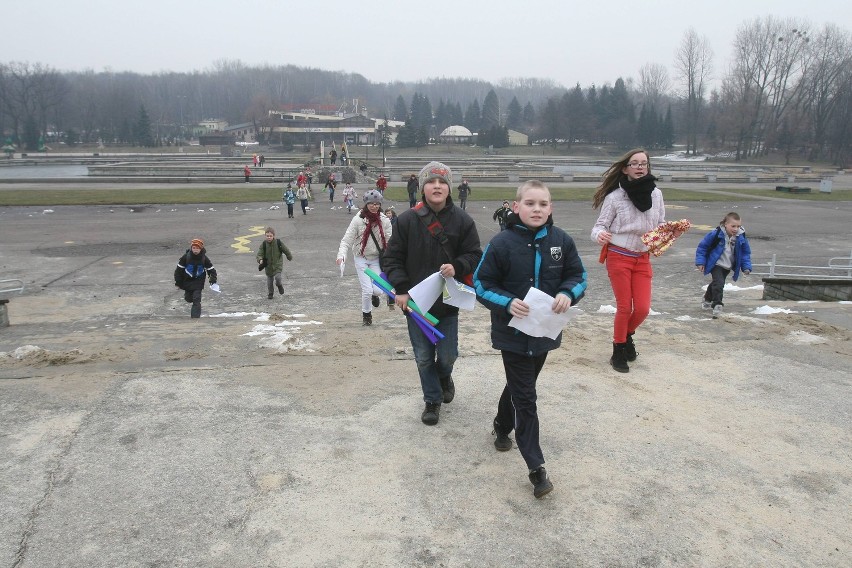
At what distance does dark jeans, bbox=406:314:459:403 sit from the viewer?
4512 mm

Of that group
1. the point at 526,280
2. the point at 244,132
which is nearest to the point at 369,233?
the point at 526,280

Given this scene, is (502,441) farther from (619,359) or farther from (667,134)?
(667,134)

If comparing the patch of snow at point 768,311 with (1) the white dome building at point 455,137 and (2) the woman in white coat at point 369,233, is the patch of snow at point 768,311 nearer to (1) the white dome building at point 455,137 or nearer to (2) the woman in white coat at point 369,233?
(2) the woman in white coat at point 369,233

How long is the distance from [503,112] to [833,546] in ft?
677

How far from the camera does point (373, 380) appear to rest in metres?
5.35

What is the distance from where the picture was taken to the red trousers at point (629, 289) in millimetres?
5562

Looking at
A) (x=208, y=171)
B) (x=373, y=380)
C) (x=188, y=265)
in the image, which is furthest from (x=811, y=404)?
(x=208, y=171)

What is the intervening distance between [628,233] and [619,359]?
3.88 ft

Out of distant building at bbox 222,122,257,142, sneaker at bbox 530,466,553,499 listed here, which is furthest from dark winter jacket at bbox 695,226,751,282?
distant building at bbox 222,122,257,142

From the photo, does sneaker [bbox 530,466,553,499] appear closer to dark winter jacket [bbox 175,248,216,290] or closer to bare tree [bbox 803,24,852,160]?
dark winter jacket [bbox 175,248,216,290]

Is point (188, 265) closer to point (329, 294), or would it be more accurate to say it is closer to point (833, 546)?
point (329, 294)

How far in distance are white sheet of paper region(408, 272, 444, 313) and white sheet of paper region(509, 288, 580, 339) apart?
89 cm

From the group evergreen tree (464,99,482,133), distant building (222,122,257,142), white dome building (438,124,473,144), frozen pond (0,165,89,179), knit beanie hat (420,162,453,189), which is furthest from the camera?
evergreen tree (464,99,482,133)

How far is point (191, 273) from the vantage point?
9938mm
